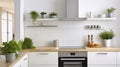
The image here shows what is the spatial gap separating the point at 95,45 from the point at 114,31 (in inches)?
27.3

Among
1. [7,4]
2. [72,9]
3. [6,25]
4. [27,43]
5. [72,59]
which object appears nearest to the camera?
[72,59]

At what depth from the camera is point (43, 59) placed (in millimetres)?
5297

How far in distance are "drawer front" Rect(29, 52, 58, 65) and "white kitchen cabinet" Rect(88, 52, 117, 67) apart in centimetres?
75

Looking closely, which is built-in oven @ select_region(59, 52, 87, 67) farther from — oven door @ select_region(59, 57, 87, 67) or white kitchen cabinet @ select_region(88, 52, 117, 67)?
white kitchen cabinet @ select_region(88, 52, 117, 67)

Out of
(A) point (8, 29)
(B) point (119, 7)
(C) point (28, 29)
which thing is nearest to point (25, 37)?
(C) point (28, 29)

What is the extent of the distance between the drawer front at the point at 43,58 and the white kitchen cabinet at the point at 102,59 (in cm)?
75

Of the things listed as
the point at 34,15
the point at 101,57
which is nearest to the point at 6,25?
the point at 34,15

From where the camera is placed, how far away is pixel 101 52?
5.27 m

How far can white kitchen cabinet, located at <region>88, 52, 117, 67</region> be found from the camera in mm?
5270

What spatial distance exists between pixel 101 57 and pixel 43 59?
49.4 inches

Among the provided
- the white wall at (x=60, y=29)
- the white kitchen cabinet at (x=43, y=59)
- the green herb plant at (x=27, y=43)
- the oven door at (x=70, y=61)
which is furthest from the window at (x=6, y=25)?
the oven door at (x=70, y=61)

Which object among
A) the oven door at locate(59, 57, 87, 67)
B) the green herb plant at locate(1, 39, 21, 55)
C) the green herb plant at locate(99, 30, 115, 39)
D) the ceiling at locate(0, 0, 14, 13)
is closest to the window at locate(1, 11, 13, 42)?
the ceiling at locate(0, 0, 14, 13)

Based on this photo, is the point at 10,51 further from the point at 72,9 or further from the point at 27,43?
the point at 72,9

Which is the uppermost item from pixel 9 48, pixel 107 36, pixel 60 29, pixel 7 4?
pixel 7 4
